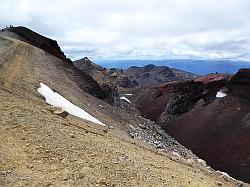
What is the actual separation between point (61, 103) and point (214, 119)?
2775cm

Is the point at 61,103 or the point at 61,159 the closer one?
the point at 61,159

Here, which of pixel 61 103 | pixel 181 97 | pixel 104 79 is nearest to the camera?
pixel 61 103

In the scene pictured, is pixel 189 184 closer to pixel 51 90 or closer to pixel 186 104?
pixel 51 90

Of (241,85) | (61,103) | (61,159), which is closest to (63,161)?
(61,159)

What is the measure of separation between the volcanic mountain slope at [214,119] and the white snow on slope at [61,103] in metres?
17.4

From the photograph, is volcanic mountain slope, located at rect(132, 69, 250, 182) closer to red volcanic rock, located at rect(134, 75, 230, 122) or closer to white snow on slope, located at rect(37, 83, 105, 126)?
red volcanic rock, located at rect(134, 75, 230, 122)

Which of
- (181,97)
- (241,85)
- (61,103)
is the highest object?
(241,85)

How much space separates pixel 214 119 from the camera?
55844 millimetres

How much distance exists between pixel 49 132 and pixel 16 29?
48.0 meters

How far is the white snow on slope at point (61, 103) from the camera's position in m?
34.1

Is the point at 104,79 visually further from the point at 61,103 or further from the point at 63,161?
the point at 63,161

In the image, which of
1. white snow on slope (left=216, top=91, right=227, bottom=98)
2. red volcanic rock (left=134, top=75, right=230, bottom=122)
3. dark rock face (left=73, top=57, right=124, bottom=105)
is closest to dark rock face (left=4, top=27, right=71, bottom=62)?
dark rock face (left=73, top=57, right=124, bottom=105)

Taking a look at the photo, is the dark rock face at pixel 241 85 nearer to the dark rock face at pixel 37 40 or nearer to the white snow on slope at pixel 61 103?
the dark rock face at pixel 37 40

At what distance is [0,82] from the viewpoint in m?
31.7
